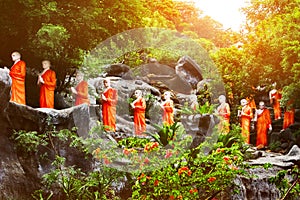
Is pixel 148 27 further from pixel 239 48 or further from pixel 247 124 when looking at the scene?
pixel 247 124

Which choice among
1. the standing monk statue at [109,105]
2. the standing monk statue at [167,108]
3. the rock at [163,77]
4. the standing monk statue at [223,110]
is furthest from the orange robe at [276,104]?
the standing monk statue at [109,105]

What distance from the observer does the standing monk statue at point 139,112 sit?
18.2ft

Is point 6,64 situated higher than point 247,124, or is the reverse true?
point 6,64

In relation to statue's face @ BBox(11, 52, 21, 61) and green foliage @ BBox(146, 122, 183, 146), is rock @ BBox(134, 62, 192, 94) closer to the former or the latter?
green foliage @ BBox(146, 122, 183, 146)

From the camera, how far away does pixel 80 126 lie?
490 cm

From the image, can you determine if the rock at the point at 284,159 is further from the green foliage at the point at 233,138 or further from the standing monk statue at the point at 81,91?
the standing monk statue at the point at 81,91

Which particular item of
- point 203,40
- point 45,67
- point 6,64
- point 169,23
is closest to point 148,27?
point 169,23

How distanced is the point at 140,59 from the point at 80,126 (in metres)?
1.30

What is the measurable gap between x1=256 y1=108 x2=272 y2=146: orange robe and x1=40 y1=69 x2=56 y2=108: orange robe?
285cm

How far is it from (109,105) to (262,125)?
220 centimetres

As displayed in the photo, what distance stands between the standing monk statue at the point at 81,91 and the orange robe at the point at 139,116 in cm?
63

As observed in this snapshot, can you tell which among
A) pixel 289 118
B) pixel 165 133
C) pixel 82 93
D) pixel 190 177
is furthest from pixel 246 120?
pixel 82 93

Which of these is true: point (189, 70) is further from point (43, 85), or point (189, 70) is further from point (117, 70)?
point (43, 85)

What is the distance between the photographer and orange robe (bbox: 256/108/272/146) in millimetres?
6172
